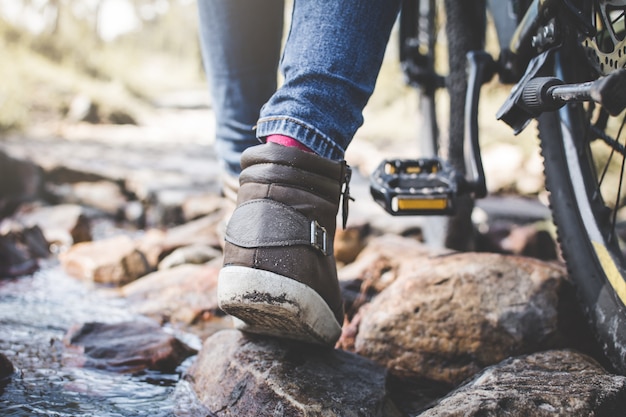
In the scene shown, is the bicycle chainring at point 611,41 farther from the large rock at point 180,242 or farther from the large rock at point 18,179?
the large rock at point 18,179

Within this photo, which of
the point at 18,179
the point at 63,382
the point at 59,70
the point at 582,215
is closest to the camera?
the point at 63,382

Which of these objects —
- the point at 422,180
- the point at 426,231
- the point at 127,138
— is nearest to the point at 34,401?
the point at 422,180

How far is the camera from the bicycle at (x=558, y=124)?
2.73ft

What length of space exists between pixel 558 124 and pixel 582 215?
8.6 inches

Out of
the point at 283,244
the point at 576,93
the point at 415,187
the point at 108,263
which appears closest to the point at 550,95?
the point at 576,93

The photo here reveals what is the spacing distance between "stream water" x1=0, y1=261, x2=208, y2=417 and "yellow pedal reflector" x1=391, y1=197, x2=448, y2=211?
0.63 m

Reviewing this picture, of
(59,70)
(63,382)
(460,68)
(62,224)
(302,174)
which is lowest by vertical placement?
(63,382)

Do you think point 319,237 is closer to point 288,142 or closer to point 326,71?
point 288,142

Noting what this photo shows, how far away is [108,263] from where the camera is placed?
1.99 m

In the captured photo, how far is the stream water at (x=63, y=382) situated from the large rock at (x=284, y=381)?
0.05m

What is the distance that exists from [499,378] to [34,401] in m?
0.78

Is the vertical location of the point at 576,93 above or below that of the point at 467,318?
above

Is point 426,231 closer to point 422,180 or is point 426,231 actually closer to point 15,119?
point 422,180

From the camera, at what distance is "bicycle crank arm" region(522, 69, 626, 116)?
61 cm
